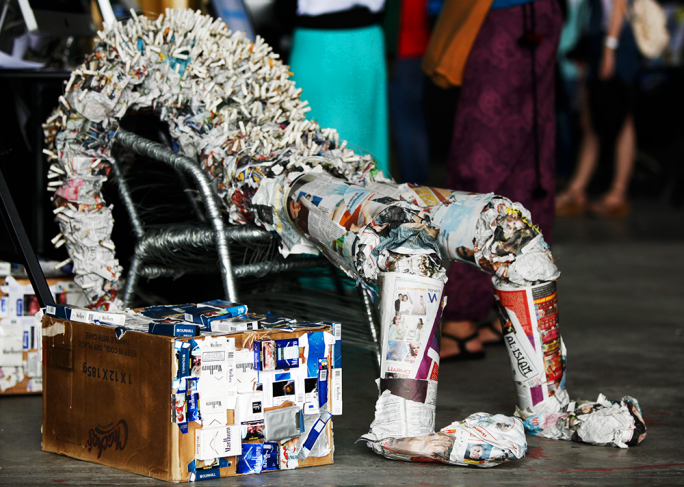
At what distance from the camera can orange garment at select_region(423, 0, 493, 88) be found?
240cm

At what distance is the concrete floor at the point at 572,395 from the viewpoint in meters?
1.51

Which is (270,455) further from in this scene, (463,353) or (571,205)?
(571,205)

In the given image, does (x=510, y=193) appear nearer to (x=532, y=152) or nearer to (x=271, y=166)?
(x=532, y=152)

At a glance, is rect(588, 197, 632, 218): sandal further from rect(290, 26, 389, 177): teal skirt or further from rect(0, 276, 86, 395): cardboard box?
rect(0, 276, 86, 395): cardboard box

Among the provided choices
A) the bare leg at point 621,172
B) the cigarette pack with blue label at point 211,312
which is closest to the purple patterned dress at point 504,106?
the cigarette pack with blue label at point 211,312

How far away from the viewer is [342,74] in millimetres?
2686

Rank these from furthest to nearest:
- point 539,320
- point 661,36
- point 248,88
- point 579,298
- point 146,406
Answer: point 661,36, point 579,298, point 248,88, point 539,320, point 146,406

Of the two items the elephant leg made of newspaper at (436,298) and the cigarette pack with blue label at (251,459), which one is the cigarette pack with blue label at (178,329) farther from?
the elephant leg made of newspaper at (436,298)

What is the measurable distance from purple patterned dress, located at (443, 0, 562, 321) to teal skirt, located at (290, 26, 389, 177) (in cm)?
36

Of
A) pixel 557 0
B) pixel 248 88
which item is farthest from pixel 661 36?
pixel 248 88

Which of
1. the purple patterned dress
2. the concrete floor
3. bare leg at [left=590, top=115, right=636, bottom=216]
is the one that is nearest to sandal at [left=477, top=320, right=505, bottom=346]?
the concrete floor

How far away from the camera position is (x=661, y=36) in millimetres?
5836

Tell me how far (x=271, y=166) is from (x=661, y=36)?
15.7 feet

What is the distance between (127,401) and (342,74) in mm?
1472
